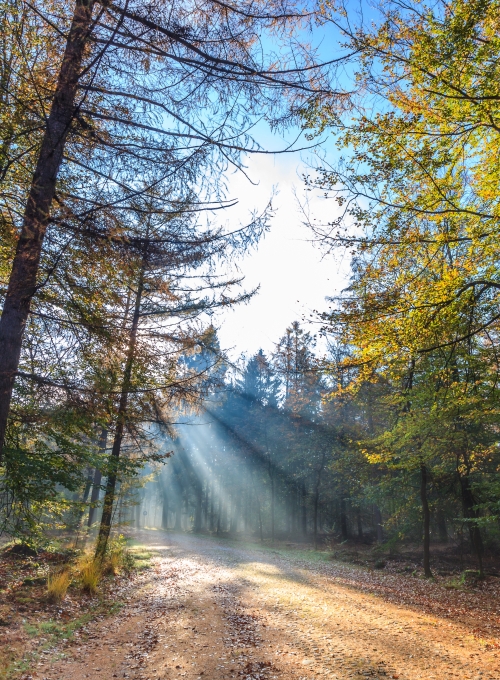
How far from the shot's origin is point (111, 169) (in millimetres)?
6039

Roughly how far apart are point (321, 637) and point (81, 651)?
12.7 ft

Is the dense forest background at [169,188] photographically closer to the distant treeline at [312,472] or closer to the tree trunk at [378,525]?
Answer: the distant treeline at [312,472]

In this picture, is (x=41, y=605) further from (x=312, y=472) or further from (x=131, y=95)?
(x=312, y=472)

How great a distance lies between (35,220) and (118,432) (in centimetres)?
806

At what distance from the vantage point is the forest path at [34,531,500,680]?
18.6 ft

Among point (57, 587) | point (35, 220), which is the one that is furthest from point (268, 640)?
point (35, 220)

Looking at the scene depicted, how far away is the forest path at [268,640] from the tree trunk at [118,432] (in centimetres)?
187

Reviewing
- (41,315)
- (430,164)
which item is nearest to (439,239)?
(430,164)

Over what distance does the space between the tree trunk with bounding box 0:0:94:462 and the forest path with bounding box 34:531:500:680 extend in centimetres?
386

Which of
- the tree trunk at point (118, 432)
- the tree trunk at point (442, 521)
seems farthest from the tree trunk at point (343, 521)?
the tree trunk at point (118, 432)

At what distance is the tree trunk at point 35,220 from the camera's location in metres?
5.40

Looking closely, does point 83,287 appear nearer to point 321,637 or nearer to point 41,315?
point 41,315

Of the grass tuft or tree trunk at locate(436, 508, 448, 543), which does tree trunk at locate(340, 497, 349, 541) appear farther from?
the grass tuft

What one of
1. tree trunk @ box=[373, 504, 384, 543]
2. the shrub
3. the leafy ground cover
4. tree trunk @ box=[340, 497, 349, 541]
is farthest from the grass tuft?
tree trunk @ box=[340, 497, 349, 541]
